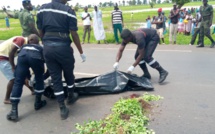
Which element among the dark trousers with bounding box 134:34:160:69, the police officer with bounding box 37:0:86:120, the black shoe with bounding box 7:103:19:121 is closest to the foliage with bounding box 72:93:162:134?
the police officer with bounding box 37:0:86:120

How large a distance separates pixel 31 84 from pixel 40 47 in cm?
102

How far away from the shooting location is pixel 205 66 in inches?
271

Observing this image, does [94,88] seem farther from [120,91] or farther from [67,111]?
[67,111]

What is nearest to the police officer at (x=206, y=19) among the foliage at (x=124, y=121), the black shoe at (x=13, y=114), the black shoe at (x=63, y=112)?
the foliage at (x=124, y=121)

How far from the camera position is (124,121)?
12.1ft

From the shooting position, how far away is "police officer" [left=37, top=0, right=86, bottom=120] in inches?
154

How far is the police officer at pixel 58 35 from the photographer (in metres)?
3.91

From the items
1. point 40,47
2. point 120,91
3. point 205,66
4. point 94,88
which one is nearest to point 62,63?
point 40,47

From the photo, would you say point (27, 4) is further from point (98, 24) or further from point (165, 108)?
point (98, 24)

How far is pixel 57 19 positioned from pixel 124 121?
1.82 metres

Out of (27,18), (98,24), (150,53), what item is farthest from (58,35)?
(98,24)

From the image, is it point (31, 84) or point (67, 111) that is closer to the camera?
point (67, 111)

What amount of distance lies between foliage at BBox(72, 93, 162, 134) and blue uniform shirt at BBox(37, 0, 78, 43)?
1.38 metres

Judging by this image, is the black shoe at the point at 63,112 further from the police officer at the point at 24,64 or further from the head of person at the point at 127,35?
the head of person at the point at 127,35
